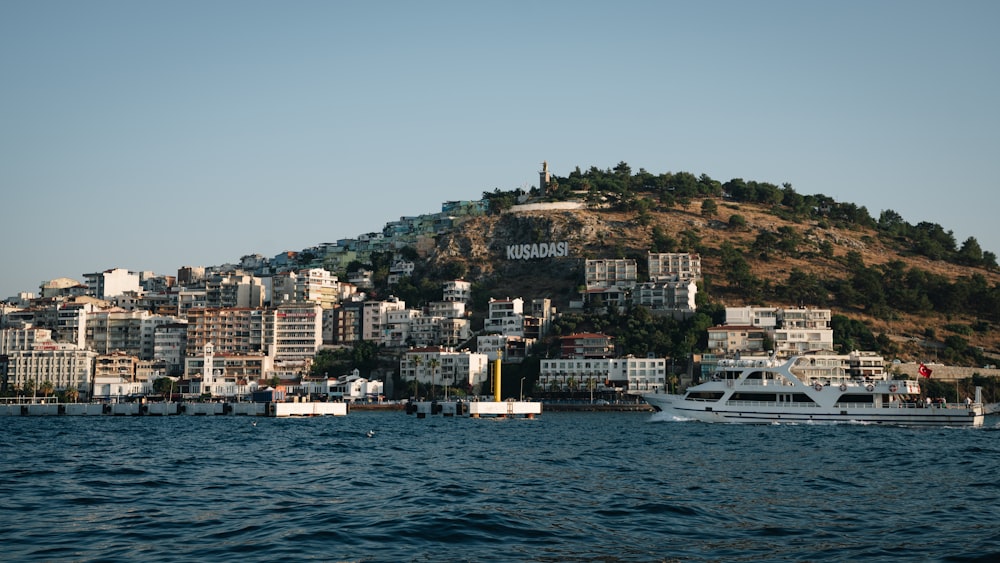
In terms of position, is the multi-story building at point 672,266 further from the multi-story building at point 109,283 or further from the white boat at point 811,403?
the multi-story building at point 109,283

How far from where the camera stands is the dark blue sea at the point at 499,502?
17703 mm

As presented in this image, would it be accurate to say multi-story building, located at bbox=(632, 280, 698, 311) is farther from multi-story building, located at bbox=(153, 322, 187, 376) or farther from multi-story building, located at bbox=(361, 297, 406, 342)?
multi-story building, located at bbox=(153, 322, 187, 376)

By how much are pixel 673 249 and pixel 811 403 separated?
2979 inches

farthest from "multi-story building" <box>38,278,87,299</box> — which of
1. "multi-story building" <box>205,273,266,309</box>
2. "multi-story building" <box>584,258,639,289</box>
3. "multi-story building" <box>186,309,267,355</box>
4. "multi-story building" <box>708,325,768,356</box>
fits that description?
"multi-story building" <box>708,325,768,356</box>

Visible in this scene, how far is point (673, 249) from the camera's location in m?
138

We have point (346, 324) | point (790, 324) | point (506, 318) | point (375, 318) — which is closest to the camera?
point (790, 324)

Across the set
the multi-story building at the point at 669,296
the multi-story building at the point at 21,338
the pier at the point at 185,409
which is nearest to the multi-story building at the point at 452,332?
the multi-story building at the point at 669,296

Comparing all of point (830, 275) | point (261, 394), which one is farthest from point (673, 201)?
point (261, 394)

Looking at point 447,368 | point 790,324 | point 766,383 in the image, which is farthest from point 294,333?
point 766,383

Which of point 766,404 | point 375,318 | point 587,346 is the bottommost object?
point 766,404

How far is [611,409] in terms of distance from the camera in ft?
328

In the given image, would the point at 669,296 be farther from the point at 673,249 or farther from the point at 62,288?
the point at 62,288

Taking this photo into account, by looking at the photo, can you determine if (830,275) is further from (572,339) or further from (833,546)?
(833,546)

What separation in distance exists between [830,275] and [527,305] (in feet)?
135
